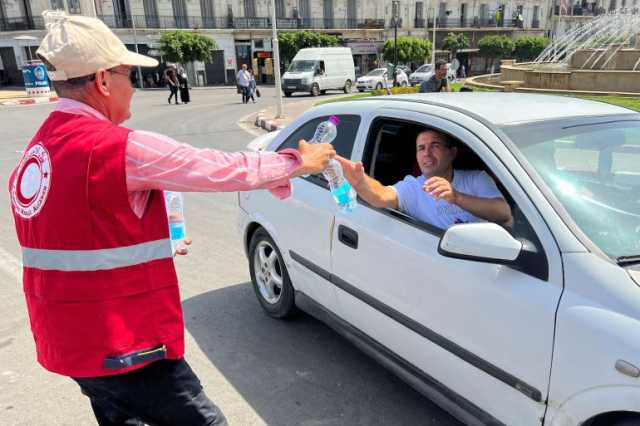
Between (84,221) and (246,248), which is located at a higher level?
(84,221)

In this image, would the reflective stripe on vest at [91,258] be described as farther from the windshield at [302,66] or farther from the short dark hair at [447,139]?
the windshield at [302,66]

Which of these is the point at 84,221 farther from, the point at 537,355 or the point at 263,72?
the point at 263,72

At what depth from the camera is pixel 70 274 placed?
5.08 ft

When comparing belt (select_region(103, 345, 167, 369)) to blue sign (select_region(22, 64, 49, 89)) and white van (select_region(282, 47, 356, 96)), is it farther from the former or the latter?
blue sign (select_region(22, 64, 49, 89))

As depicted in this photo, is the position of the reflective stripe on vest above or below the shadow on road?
above

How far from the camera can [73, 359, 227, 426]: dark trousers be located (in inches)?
66.7

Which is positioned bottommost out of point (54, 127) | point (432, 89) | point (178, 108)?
point (178, 108)

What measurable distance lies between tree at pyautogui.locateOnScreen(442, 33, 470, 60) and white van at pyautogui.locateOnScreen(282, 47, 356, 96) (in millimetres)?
28122

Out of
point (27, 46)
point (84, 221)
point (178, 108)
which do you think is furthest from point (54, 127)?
point (27, 46)

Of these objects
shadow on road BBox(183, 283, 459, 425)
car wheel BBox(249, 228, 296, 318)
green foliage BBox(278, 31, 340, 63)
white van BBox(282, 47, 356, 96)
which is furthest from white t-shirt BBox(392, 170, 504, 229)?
green foliage BBox(278, 31, 340, 63)

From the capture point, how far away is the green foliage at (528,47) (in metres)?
59.1

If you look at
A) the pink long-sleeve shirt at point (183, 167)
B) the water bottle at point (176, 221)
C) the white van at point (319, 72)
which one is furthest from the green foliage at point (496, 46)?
the pink long-sleeve shirt at point (183, 167)

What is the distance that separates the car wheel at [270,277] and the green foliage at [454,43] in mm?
57582

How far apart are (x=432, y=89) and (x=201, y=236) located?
5722 mm
